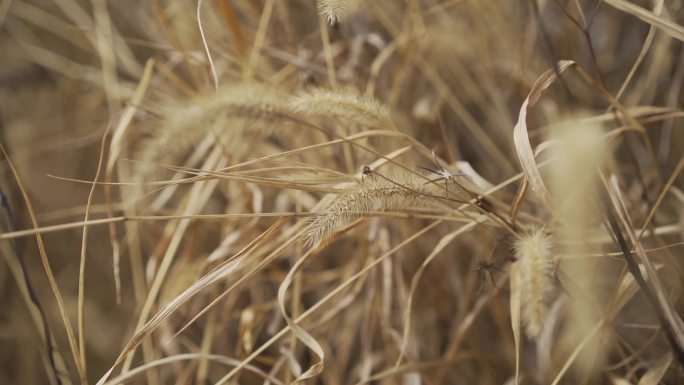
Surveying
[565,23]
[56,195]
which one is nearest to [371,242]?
[565,23]

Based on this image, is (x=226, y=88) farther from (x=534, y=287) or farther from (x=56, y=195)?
(x=56, y=195)

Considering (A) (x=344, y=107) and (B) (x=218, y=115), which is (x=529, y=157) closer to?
(A) (x=344, y=107)

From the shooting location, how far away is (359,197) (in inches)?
23.5

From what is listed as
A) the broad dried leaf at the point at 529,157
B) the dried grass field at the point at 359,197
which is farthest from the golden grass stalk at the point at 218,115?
the broad dried leaf at the point at 529,157

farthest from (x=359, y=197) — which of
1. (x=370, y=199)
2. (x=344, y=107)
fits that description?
(x=344, y=107)

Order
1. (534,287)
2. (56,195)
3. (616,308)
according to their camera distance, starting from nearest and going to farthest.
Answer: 1. (534,287)
2. (616,308)
3. (56,195)

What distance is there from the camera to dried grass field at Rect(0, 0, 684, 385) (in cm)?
65

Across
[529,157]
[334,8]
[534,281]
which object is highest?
[334,8]

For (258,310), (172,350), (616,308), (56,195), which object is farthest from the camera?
(56,195)

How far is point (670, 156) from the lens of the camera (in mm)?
1221

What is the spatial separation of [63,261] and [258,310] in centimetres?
90

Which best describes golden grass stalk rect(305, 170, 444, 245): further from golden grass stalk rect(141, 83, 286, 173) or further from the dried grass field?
golden grass stalk rect(141, 83, 286, 173)

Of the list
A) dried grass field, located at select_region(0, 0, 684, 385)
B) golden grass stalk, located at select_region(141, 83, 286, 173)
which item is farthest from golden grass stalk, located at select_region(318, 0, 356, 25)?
golden grass stalk, located at select_region(141, 83, 286, 173)

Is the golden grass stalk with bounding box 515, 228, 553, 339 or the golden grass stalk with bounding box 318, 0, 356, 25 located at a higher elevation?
the golden grass stalk with bounding box 318, 0, 356, 25
